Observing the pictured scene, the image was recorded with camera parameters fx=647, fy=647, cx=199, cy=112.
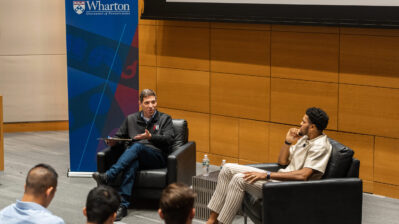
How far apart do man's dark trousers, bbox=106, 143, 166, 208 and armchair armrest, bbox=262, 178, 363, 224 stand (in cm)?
169

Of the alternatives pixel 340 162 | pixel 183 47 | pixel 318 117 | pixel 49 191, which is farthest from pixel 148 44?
pixel 49 191

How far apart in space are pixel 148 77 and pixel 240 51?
5.12 feet

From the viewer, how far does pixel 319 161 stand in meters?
5.40

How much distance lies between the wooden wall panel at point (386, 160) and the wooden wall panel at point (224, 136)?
1891 mm

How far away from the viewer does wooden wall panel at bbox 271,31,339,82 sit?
283 inches

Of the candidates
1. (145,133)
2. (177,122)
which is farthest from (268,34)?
(145,133)

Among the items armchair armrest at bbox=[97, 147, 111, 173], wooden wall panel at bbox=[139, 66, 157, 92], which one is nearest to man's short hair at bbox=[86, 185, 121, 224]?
armchair armrest at bbox=[97, 147, 111, 173]

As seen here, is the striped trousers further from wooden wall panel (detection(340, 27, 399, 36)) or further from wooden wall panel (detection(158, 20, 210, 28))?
wooden wall panel (detection(158, 20, 210, 28))

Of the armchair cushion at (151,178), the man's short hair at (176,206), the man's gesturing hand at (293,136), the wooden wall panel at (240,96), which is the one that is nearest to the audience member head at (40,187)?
the man's short hair at (176,206)

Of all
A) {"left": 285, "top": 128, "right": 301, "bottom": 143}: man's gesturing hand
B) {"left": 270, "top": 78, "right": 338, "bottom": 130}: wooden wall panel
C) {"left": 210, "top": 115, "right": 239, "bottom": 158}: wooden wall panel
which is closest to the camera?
{"left": 285, "top": 128, "right": 301, "bottom": 143}: man's gesturing hand

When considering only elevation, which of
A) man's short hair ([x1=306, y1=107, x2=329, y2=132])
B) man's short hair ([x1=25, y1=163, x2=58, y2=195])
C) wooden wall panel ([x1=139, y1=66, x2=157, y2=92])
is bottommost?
man's short hair ([x1=25, y1=163, x2=58, y2=195])

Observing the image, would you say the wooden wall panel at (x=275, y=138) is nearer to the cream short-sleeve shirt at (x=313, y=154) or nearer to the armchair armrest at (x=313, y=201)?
the cream short-sleeve shirt at (x=313, y=154)

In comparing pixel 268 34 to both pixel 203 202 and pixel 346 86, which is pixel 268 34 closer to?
pixel 346 86

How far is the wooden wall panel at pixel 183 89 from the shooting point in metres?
8.39
